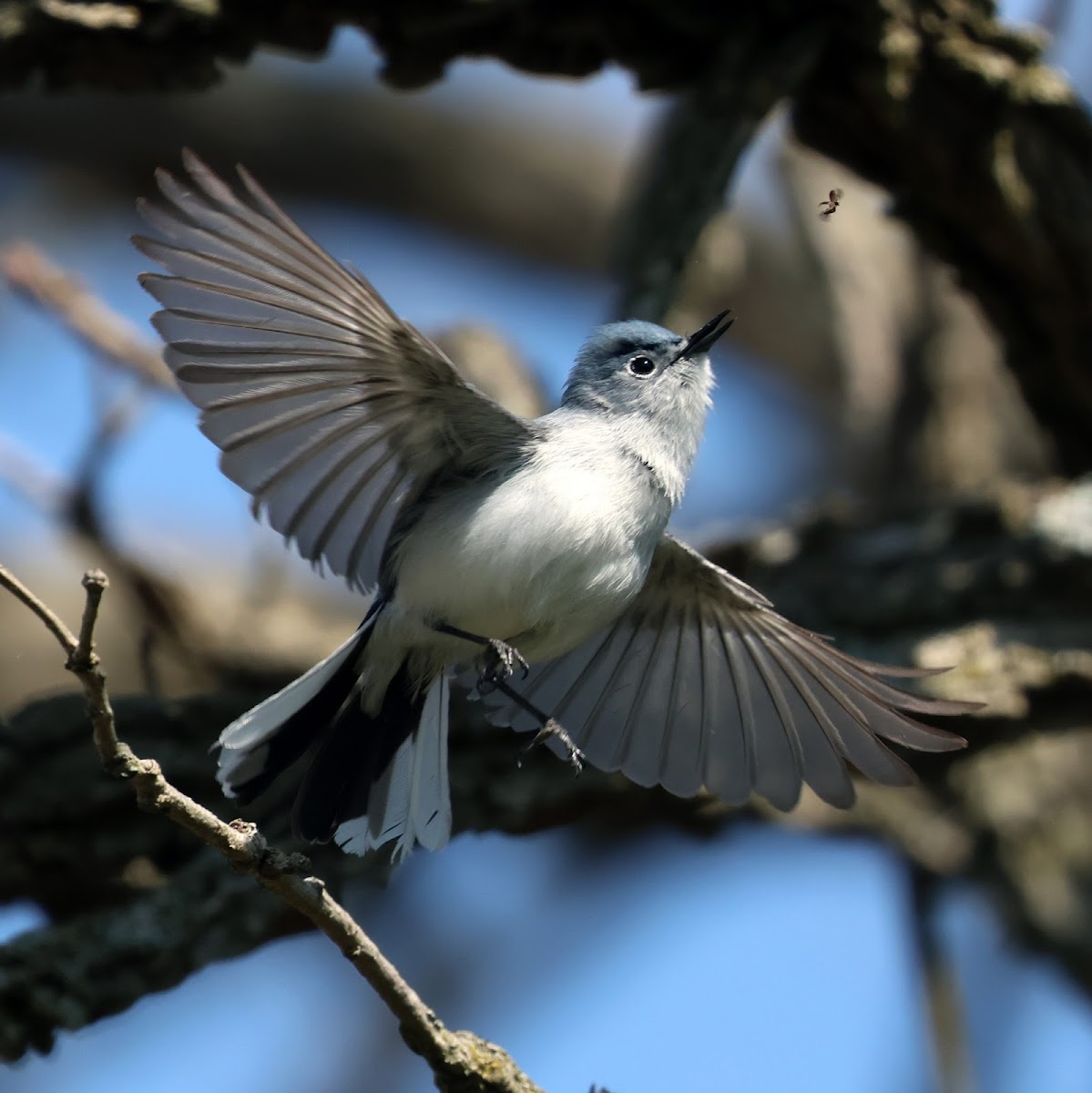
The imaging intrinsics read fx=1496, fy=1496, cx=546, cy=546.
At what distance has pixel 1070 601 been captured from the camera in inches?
137

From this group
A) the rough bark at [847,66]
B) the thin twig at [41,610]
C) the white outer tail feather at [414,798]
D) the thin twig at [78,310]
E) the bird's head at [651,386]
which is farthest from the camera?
the thin twig at [78,310]

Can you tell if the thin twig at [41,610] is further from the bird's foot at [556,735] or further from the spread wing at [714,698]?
the spread wing at [714,698]

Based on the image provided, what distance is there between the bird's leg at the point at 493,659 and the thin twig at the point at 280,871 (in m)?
0.59

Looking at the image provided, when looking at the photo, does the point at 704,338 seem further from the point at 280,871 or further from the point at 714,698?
the point at 280,871

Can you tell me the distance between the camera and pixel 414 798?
A: 251 centimetres

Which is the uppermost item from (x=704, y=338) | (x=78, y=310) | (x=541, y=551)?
(x=704, y=338)

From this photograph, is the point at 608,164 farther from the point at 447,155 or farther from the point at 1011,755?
the point at 1011,755

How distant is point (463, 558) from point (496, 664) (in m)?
0.19

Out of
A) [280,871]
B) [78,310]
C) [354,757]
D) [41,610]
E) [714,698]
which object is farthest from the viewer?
[78,310]

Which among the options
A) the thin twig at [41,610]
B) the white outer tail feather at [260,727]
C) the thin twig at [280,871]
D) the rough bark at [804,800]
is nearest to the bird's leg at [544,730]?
the white outer tail feather at [260,727]

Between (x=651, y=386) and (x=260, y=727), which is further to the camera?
(x=651, y=386)

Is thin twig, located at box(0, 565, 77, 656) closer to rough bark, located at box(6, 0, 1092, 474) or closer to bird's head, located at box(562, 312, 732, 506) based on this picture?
bird's head, located at box(562, 312, 732, 506)

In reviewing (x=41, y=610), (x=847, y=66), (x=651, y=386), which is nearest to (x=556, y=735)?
(x=651, y=386)

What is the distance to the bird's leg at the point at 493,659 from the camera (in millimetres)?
2355
